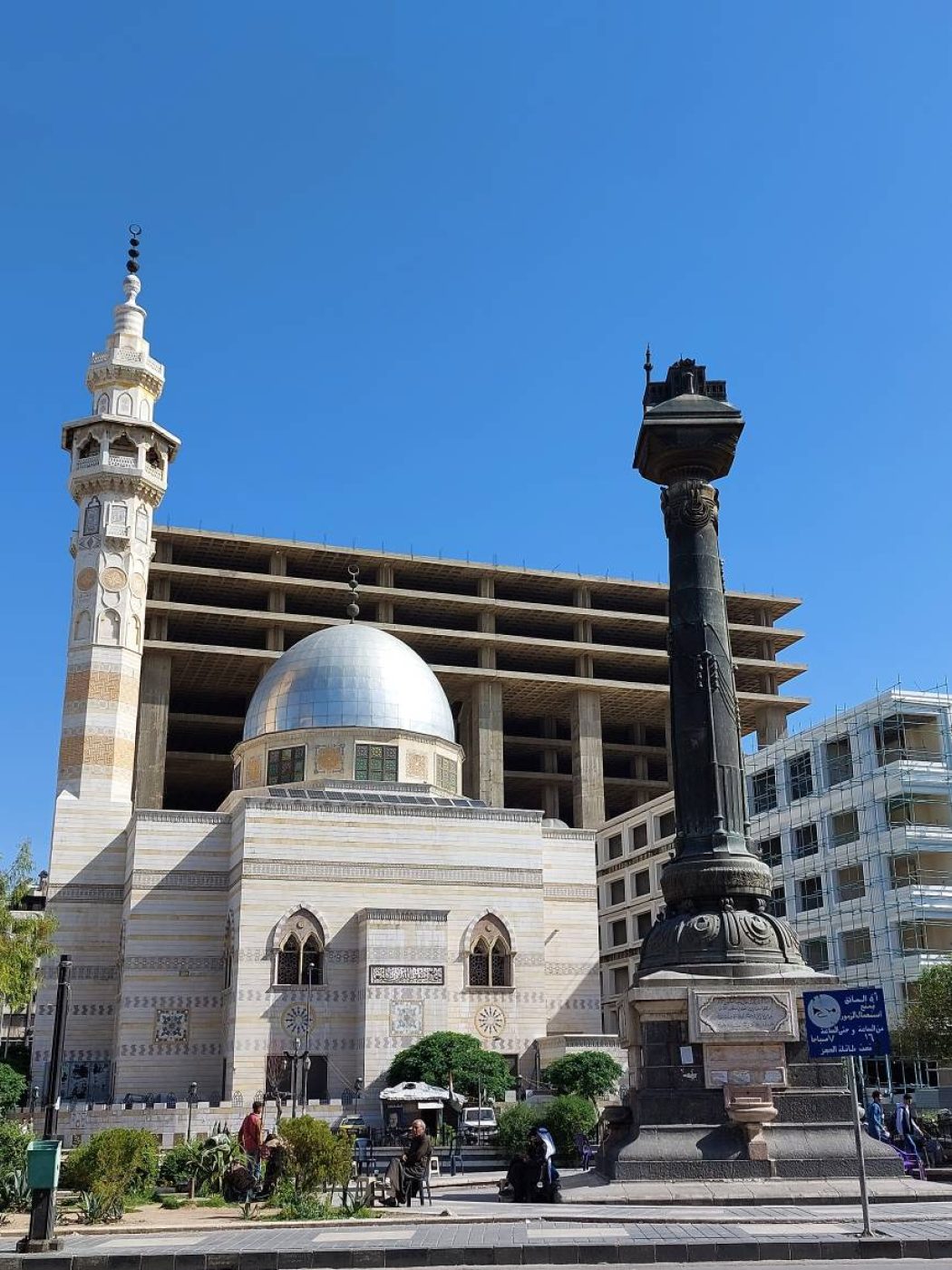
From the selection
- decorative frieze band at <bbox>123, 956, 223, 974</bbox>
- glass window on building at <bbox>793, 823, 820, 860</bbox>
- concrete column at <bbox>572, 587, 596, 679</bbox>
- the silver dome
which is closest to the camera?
decorative frieze band at <bbox>123, 956, 223, 974</bbox>

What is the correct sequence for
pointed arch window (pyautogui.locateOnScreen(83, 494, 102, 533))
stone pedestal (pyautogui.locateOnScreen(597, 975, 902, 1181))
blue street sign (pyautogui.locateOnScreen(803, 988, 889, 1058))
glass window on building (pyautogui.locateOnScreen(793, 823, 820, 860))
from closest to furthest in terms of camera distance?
blue street sign (pyautogui.locateOnScreen(803, 988, 889, 1058))
stone pedestal (pyautogui.locateOnScreen(597, 975, 902, 1181))
pointed arch window (pyautogui.locateOnScreen(83, 494, 102, 533))
glass window on building (pyautogui.locateOnScreen(793, 823, 820, 860))

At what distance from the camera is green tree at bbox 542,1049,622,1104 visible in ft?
109

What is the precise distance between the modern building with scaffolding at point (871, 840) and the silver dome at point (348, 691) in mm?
12729

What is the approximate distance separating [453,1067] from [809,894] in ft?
73.5

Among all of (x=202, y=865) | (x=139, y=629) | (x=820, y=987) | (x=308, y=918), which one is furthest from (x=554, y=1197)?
(x=139, y=629)

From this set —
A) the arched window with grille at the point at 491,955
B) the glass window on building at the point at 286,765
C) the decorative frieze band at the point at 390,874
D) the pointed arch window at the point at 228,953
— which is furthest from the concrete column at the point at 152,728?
the arched window with grille at the point at 491,955

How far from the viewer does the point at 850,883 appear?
160 feet

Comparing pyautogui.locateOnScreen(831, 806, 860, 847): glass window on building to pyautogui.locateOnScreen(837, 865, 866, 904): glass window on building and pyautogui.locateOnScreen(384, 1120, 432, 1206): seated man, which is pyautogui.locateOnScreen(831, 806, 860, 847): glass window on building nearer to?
pyautogui.locateOnScreen(837, 865, 866, 904): glass window on building

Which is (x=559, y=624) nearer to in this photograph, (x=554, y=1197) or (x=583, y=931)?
(x=583, y=931)

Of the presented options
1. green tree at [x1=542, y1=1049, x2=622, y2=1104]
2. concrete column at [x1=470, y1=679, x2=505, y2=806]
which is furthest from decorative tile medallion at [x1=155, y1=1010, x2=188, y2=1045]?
concrete column at [x1=470, y1=679, x2=505, y2=806]

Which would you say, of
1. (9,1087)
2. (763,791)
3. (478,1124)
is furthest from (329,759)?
(763,791)

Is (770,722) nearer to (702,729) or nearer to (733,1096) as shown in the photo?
(702,729)

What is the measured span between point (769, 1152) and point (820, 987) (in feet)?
7.61

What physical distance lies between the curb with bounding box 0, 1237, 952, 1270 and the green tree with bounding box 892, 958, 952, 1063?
26.1 m
